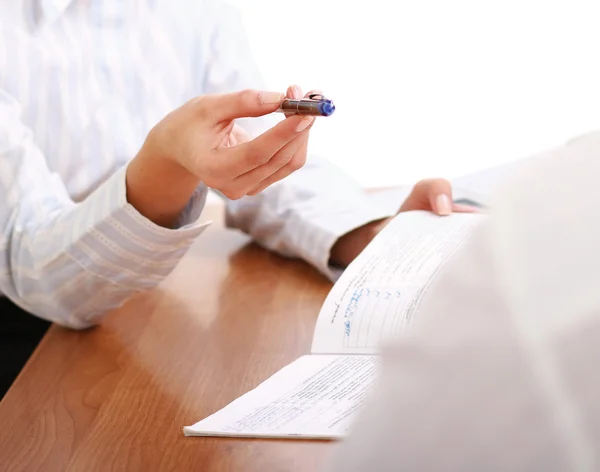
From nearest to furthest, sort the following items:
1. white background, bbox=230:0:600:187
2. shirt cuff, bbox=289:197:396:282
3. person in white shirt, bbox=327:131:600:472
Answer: person in white shirt, bbox=327:131:600:472 → shirt cuff, bbox=289:197:396:282 → white background, bbox=230:0:600:187

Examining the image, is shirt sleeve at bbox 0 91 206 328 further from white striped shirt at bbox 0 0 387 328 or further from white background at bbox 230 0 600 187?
white background at bbox 230 0 600 187

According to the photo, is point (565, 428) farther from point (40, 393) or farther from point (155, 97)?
point (155, 97)

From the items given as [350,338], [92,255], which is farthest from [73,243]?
[350,338]

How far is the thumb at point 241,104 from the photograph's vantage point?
0.65 meters

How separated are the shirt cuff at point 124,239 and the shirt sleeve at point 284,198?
0.50 feet

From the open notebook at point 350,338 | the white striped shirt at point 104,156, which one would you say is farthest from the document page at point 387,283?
the white striped shirt at point 104,156

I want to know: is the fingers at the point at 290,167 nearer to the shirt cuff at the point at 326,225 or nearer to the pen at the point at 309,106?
the pen at the point at 309,106

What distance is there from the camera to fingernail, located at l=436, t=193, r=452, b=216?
89 cm

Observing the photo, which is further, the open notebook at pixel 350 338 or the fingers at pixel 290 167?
the fingers at pixel 290 167

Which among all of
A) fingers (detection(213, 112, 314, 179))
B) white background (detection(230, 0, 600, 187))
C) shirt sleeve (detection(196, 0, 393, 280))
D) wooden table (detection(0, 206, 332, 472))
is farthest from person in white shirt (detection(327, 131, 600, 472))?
white background (detection(230, 0, 600, 187))

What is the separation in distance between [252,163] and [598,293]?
0.47 meters

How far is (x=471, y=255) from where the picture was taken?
251 mm

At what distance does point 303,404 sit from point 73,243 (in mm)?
354

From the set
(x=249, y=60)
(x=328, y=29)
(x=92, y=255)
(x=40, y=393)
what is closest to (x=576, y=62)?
(x=328, y=29)
